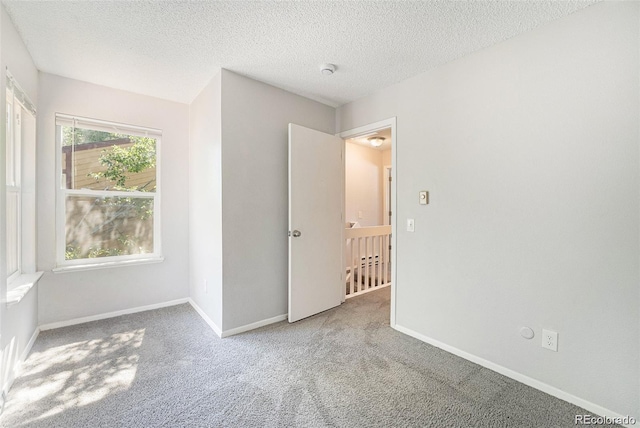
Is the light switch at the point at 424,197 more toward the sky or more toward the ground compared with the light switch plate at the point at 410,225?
more toward the sky

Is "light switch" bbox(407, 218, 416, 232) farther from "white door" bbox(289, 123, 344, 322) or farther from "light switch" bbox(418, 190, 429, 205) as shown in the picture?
"white door" bbox(289, 123, 344, 322)

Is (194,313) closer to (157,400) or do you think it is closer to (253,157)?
(157,400)

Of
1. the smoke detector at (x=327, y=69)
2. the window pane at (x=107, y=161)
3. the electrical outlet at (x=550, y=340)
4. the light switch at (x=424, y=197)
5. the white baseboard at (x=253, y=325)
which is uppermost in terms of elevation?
the smoke detector at (x=327, y=69)

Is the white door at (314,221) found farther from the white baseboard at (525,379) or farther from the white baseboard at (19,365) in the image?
the white baseboard at (19,365)

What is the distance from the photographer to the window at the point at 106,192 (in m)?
2.73

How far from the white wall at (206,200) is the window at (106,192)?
43 cm

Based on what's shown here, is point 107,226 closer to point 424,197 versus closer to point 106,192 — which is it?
point 106,192

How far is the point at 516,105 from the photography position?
1.96m

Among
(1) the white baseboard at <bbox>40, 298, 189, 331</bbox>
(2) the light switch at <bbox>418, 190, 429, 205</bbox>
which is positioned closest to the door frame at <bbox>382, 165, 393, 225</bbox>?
(2) the light switch at <bbox>418, 190, 429, 205</bbox>

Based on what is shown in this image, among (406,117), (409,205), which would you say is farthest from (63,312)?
(406,117)

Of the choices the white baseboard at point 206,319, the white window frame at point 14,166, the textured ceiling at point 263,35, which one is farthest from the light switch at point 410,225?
the white window frame at point 14,166

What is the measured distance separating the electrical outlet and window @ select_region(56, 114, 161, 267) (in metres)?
3.67

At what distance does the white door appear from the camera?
112 inches

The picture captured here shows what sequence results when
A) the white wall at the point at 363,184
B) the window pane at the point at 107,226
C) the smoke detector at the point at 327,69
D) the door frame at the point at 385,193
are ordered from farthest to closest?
1. the door frame at the point at 385,193
2. the white wall at the point at 363,184
3. the window pane at the point at 107,226
4. the smoke detector at the point at 327,69
